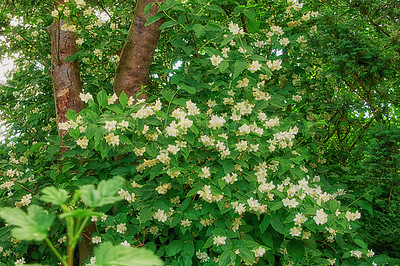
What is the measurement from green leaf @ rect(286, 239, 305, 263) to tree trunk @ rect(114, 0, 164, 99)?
1.78 metres

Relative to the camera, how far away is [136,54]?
2.97 metres

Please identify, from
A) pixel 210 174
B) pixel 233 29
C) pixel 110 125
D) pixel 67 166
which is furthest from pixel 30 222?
pixel 233 29

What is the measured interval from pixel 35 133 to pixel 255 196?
2.28 meters

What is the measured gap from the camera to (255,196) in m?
1.99

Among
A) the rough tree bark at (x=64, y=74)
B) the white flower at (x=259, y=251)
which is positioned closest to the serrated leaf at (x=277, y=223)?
the white flower at (x=259, y=251)

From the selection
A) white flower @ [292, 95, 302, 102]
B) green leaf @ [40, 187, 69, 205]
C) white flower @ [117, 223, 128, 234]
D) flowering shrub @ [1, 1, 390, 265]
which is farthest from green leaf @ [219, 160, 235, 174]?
green leaf @ [40, 187, 69, 205]

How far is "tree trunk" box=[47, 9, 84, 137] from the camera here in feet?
9.57

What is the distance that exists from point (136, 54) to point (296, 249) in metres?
2.06

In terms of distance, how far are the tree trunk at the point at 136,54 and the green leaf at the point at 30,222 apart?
7.84 feet

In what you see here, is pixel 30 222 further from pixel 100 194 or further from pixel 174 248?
pixel 174 248

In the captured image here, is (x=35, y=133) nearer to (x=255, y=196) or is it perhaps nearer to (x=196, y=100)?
(x=196, y=100)

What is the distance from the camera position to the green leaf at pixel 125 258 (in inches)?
22.4

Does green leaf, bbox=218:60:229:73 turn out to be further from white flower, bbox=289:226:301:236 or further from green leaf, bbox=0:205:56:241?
green leaf, bbox=0:205:56:241

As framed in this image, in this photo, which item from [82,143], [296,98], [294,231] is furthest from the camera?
[296,98]
